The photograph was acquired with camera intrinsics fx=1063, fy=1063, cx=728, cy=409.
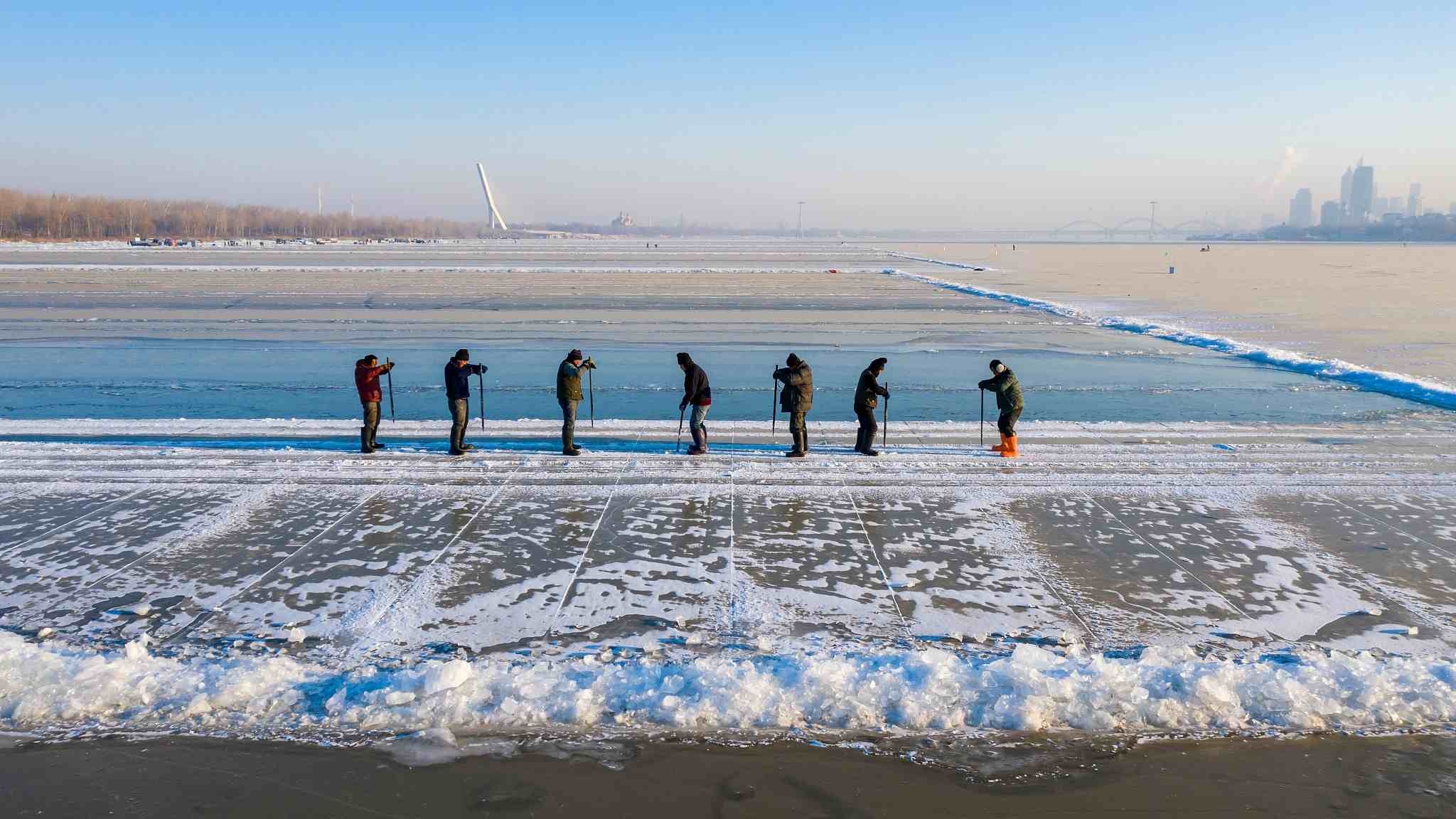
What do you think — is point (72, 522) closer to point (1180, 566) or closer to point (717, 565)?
point (717, 565)

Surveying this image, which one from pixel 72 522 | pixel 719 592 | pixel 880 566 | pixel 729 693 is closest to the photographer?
pixel 729 693

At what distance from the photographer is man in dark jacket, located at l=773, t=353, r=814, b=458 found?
14617 millimetres

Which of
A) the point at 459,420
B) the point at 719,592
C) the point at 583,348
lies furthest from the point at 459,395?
the point at 583,348

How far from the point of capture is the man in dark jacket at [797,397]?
48.0ft

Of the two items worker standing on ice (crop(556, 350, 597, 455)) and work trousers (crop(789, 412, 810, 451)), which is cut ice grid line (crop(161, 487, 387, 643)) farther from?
work trousers (crop(789, 412, 810, 451))

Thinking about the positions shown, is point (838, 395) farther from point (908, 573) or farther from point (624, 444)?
point (908, 573)

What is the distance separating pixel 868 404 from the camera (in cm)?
1476

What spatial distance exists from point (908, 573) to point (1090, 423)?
30.0 ft

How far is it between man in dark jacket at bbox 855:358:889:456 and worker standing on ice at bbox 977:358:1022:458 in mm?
1476

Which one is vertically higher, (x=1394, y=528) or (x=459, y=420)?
(x=459, y=420)

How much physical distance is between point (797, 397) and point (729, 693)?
7.72 m

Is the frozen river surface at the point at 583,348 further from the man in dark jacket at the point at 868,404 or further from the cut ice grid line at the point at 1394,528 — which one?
the cut ice grid line at the point at 1394,528

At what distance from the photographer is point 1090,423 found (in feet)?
58.5

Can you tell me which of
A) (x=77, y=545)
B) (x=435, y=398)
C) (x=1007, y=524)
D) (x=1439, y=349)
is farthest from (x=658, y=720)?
(x=1439, y=349)
